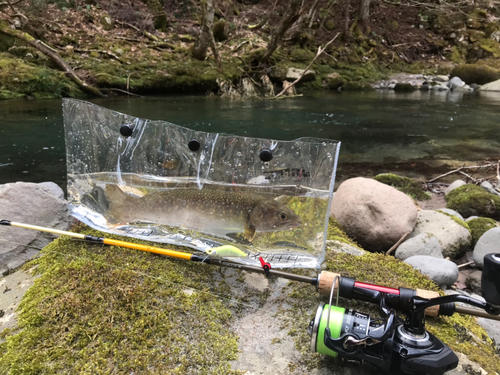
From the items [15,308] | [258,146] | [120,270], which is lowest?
[15,308]

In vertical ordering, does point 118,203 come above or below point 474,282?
above

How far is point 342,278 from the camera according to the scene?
Answer: 2.24 metres

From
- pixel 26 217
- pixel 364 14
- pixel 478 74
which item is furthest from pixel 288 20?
pixel 364 14

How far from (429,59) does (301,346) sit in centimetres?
3656

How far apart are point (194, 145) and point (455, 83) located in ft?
89.7

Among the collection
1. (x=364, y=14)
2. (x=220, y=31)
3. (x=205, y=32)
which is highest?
(x=364, y=14)

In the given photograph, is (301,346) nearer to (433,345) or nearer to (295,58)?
(433,345)

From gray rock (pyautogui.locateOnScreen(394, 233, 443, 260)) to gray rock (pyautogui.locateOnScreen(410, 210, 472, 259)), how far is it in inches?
15.1

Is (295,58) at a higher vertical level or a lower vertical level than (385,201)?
higher

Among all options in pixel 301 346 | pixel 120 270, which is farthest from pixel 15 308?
pixel 301 346

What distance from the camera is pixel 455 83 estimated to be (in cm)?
2491

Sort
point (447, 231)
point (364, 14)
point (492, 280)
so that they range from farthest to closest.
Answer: point (364, 14), point (447, 231), point (492, 280)

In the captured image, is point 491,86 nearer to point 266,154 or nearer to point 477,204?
point 477,204

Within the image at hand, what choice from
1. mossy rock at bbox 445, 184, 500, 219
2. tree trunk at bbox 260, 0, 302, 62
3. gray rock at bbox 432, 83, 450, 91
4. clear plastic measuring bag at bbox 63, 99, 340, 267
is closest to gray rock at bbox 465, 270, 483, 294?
mossy rock at bbox 445, 184, 500, 219
